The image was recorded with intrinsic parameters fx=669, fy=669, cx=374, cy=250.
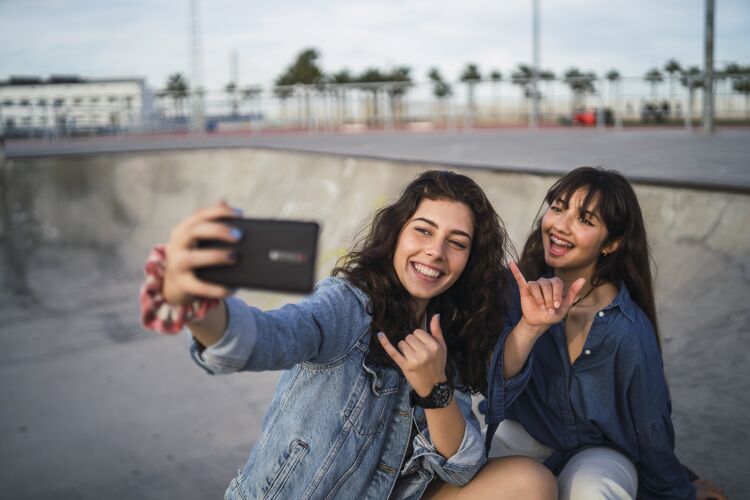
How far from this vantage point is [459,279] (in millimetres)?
2383

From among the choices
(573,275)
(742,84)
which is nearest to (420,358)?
(573,275)

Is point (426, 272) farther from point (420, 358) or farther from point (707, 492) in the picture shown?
point (707, 492)

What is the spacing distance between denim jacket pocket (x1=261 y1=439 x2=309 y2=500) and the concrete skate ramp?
2332mm

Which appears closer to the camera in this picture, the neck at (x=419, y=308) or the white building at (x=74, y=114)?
the neck at (x=419, y=308)

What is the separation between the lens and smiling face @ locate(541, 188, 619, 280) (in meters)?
2.62

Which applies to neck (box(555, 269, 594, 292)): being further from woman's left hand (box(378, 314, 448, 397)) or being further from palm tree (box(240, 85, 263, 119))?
palm tree (box(240, 85, 263, 119))

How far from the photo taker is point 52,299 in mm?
9023

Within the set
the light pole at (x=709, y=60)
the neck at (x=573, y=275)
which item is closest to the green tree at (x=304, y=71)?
the light pole at (x=709, y=60)

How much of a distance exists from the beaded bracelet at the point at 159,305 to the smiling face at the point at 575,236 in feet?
5.53

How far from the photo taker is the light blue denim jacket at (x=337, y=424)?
6.42 ft

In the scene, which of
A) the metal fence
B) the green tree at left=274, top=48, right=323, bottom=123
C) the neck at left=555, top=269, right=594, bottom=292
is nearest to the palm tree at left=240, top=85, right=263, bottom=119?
the metal fence

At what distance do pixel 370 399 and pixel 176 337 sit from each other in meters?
5.56

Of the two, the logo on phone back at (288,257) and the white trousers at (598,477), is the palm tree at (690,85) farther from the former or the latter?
the logo on phone back at (288,257)

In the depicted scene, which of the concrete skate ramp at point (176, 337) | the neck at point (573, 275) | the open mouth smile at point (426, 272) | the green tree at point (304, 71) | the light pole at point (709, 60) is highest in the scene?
the green tree at point (304, 71)
